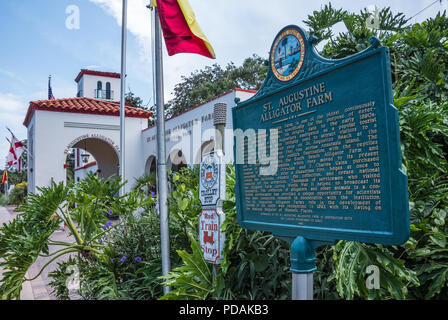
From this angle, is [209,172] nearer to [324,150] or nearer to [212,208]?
[212,208]

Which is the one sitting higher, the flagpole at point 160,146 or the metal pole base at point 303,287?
the flagpole at point 160,146

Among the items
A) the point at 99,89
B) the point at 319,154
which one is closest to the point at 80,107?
the point at 99,89

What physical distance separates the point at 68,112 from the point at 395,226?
52.3ft

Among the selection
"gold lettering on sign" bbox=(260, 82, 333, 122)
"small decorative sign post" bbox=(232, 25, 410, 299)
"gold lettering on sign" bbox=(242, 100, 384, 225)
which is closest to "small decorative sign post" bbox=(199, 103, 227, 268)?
"small decorative sign post" bbox=(232, 25, 410, 299)

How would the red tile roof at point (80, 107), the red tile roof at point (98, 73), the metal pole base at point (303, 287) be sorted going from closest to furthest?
1. the metal pole base at point (303, 287)
2. the red tile roof at point (80, 107)
3. the red tile roof at point (98, 73)

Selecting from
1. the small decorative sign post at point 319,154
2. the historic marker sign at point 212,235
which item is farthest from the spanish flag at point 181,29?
the historic marker sign at point 212,235

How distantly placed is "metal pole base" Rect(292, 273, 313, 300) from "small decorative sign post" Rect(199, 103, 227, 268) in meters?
1.00

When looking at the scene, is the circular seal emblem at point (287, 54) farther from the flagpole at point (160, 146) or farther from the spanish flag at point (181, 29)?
the flagpole at point (160, 146)

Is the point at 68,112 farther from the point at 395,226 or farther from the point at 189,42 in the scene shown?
the point at 395,226

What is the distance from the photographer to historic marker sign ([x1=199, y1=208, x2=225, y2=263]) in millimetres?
3531

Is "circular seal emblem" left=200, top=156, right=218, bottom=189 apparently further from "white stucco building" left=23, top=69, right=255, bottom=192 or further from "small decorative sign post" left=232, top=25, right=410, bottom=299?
"white stucco building" left=23, top=69, right=255, bottom=192

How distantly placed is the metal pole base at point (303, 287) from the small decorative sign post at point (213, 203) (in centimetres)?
100

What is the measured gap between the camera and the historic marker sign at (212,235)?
3.53m

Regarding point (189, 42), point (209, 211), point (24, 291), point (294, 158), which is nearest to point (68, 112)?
point (24, 291)
